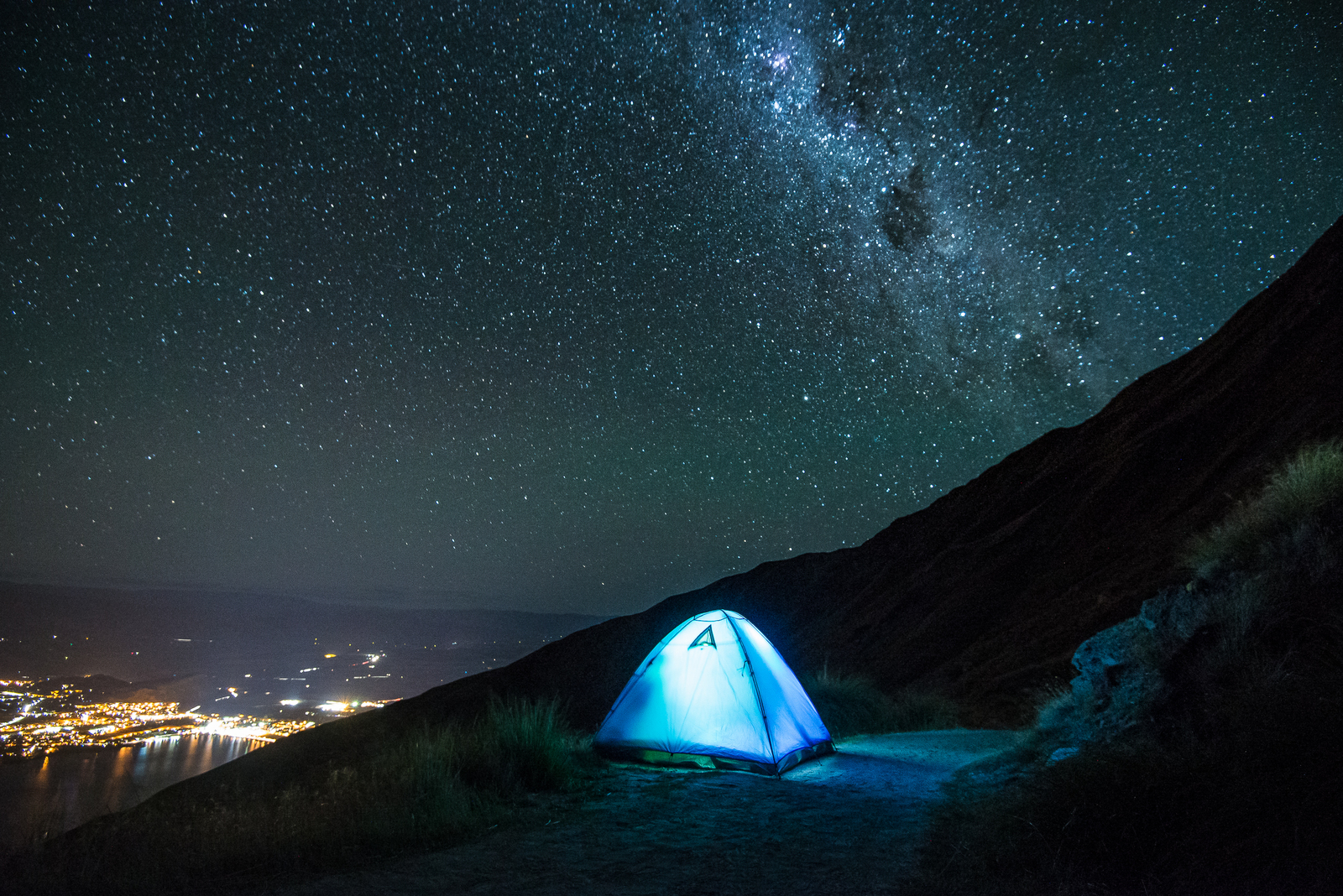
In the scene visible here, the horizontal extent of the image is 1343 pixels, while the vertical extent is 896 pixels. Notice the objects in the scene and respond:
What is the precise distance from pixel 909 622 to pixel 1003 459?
57.0 ft

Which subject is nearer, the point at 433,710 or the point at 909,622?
the point at 909,622

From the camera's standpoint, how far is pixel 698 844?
15.9 ft

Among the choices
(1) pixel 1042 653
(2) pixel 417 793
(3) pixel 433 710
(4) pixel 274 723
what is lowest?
(1) pixel 1042 653

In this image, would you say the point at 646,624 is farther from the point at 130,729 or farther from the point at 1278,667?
the point at 1278,667

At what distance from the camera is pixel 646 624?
50.5m

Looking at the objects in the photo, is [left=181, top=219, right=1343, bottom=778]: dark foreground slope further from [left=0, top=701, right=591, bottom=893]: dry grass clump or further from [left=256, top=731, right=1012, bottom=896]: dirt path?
[left=256, top=731, right=1012, bottom=896]: dirt path

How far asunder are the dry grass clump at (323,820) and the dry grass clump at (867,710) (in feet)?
21.8

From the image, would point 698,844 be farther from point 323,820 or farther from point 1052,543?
point 1052,543

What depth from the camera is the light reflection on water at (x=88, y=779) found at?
456 cm

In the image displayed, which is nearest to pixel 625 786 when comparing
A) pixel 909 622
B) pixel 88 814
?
pixel 88 814

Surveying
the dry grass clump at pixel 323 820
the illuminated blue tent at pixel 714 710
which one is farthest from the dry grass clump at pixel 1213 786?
the dry grass clump at pixel 323 820

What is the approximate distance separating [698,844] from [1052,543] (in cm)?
3032

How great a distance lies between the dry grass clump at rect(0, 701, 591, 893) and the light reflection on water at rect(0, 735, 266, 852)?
20 cm

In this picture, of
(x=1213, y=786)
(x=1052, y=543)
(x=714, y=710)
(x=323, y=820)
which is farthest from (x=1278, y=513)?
(x=1052, y=543)
